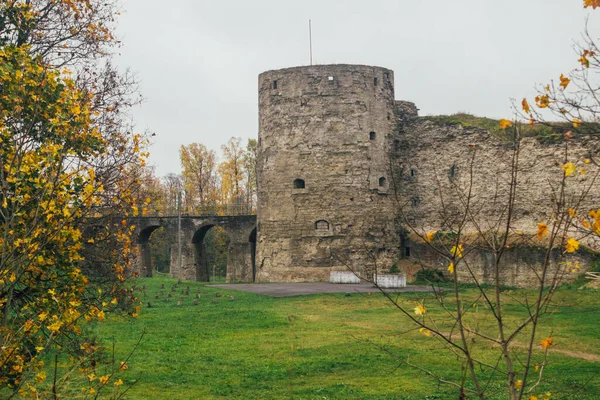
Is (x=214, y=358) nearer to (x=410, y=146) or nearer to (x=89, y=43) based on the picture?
(x=89, y=43)

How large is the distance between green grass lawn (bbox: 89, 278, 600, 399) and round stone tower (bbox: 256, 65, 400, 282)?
19.9 feet

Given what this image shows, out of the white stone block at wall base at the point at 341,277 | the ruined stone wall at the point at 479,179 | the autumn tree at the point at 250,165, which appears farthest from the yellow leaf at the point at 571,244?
the autumn tree at the point at 250,165

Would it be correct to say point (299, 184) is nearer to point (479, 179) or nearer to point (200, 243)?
point (479, 179)

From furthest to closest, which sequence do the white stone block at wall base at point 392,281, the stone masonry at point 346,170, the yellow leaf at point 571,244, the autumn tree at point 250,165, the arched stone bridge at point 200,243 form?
1. the autumn tree at point 250,165
2. the arched stone bridge at point 200,243
3. the stone masonry at point 346,170
4. the white stone block at wall base at point 392,281
5. the yellow leaf at point 571,244

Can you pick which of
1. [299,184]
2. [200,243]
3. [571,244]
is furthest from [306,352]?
[200,243]

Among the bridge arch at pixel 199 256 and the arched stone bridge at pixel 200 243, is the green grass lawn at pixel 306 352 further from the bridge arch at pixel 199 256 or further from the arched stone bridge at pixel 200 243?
the bridge arch at pixel 199 256

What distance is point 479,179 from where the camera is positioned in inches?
873

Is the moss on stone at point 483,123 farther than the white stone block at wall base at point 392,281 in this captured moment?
Yes

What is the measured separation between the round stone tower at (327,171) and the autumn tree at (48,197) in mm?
14744

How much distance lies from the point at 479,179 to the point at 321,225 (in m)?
5.92

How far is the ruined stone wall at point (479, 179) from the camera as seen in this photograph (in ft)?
64.8

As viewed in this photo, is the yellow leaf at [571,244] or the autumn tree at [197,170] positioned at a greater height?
Answer: the autumn tree at [197,170]

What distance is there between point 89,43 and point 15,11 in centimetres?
176

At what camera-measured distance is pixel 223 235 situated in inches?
1773
